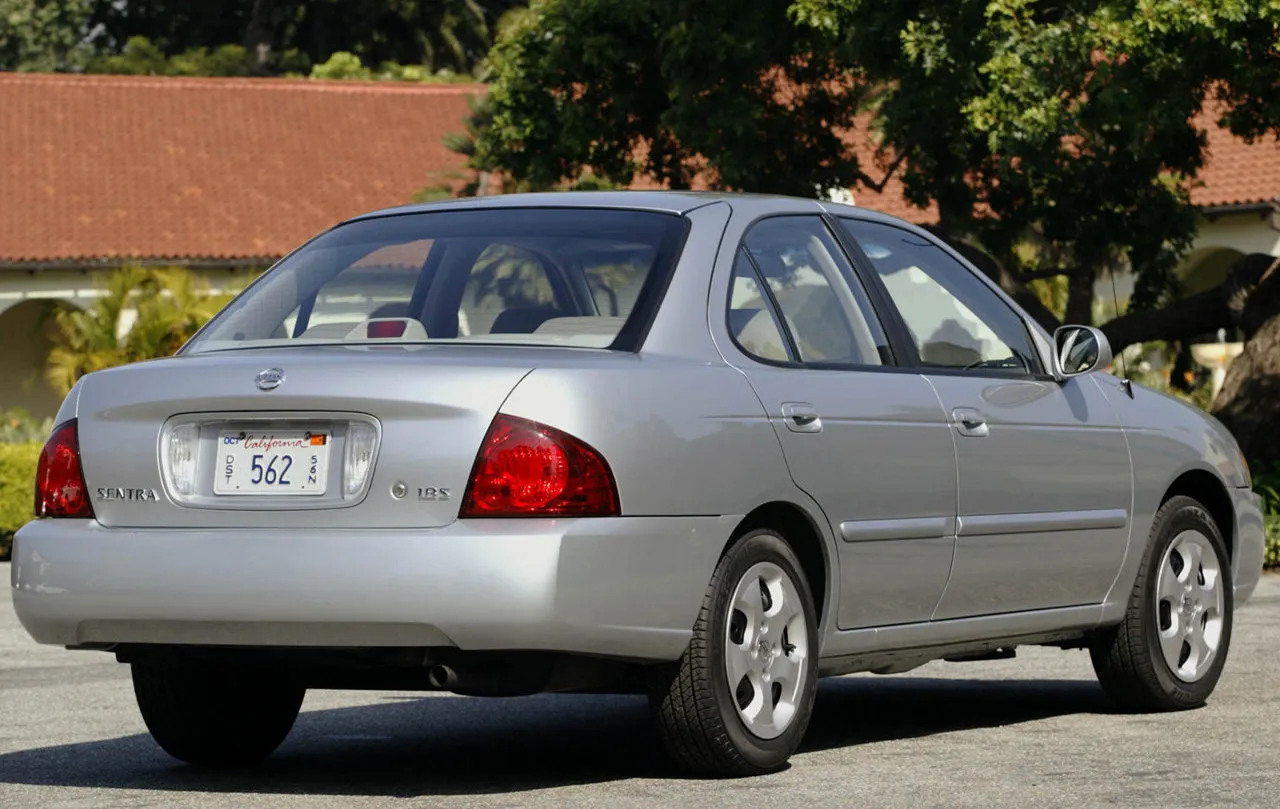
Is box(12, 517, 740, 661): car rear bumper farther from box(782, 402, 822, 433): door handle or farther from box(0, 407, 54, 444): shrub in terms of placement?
box(0, 407, 54, 444): shrub

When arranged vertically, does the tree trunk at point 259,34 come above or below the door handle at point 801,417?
below

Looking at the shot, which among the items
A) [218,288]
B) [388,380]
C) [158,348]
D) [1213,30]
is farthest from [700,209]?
[218,288]

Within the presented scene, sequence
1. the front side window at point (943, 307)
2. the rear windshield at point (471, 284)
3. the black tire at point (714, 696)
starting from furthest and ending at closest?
the front side window at point (943, 307) < the rear windshield at point (471, 284) < the black tire at point (714, 696)

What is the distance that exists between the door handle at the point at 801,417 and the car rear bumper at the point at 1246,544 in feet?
8.53

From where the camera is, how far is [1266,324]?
63.4ft

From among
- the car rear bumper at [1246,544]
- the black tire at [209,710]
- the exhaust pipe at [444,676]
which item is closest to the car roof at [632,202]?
the black tire at [209,710]

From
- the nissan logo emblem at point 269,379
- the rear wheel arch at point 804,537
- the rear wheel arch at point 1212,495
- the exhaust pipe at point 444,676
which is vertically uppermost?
the nissan logo emblem at point 269,379

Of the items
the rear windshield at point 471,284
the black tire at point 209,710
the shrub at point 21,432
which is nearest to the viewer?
the rear windshield at point 471,284

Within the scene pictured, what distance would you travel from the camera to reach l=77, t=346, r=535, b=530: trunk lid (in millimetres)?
5984

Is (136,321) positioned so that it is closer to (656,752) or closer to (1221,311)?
(1221,311)

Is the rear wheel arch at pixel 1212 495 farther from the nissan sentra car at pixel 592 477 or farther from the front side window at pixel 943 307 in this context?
the front side window at pixel 943 307

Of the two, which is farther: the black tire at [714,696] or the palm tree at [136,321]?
the palm tree at [136,321]

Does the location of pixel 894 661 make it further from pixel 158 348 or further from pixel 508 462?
pixel 158 348

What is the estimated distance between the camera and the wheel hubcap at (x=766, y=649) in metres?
6.52
